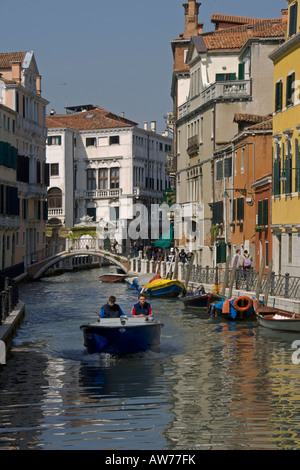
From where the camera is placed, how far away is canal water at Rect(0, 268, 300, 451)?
1258cm

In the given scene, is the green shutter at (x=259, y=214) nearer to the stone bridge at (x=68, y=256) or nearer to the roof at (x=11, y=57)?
the stone bridge at (x=68, y=256)

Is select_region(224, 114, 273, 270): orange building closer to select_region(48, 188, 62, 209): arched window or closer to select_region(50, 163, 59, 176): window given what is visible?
select_region(48, 188, 62, 209): arched window

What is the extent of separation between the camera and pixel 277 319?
24.4 metres

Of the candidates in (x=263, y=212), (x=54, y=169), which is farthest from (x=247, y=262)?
(x=54, y=169)

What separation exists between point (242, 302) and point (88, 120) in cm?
5763

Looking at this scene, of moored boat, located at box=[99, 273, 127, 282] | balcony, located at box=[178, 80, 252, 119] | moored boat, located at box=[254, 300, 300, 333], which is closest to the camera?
moored boat, located at box=[254, 300, 300, 333]

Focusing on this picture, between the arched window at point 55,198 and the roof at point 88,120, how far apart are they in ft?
17.0

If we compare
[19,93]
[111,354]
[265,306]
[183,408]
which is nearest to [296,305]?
[265,306]

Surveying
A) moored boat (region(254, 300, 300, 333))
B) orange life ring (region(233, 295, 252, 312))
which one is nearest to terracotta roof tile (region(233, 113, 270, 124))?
orange life ring (region(233, 295, 252, 312))

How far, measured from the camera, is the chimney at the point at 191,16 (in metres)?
59.0

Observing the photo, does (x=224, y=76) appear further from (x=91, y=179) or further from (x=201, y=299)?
(x=91, y=179)

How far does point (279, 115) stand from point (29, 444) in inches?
817

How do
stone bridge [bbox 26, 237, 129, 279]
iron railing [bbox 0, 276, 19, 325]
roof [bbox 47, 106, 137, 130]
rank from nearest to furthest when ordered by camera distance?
1. iron railing [bbox 0, 276, 19, 325]
2. stone bridge [bbox 26, 237, 129, 279]
3. roof [bbox 47, 106, 137, 130]

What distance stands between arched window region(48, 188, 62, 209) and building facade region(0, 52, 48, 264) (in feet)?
51.6
